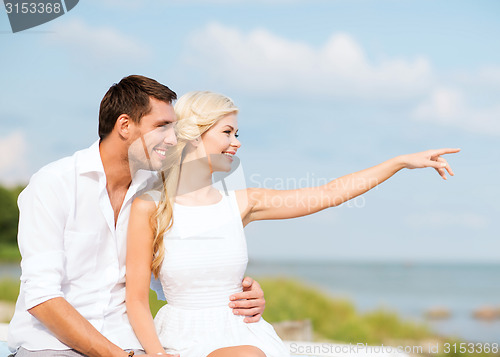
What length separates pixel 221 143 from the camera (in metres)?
2.25

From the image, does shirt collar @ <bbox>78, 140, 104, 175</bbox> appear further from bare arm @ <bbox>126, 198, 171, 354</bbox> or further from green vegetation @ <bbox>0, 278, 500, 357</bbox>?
green vegetation @ <bbox>0, 278, 500, 357</bbox>

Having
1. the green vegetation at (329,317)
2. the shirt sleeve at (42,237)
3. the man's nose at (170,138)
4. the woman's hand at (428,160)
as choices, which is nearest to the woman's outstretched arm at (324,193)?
the woman's hand at (428,160)

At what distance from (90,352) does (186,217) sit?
601 millimetres

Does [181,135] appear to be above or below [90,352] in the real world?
above

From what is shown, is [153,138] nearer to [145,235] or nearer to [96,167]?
[96,167]

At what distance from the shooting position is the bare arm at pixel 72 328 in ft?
6.38

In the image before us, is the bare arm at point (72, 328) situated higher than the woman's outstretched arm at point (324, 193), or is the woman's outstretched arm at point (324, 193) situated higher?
the woman's outstretched arm at point (324, 193)

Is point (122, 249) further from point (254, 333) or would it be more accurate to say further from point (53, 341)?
point (254, 333)

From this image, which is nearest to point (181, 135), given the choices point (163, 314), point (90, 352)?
point (163, 314)

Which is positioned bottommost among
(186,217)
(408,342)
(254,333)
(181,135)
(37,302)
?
(408,342)

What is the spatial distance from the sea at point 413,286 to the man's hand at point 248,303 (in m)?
13.0

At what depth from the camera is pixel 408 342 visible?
38.0 ft

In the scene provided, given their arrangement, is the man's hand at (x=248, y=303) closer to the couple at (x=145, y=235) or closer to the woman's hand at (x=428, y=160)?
the couple at (x=145, y=235)

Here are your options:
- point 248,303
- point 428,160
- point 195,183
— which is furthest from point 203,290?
point 428,160
